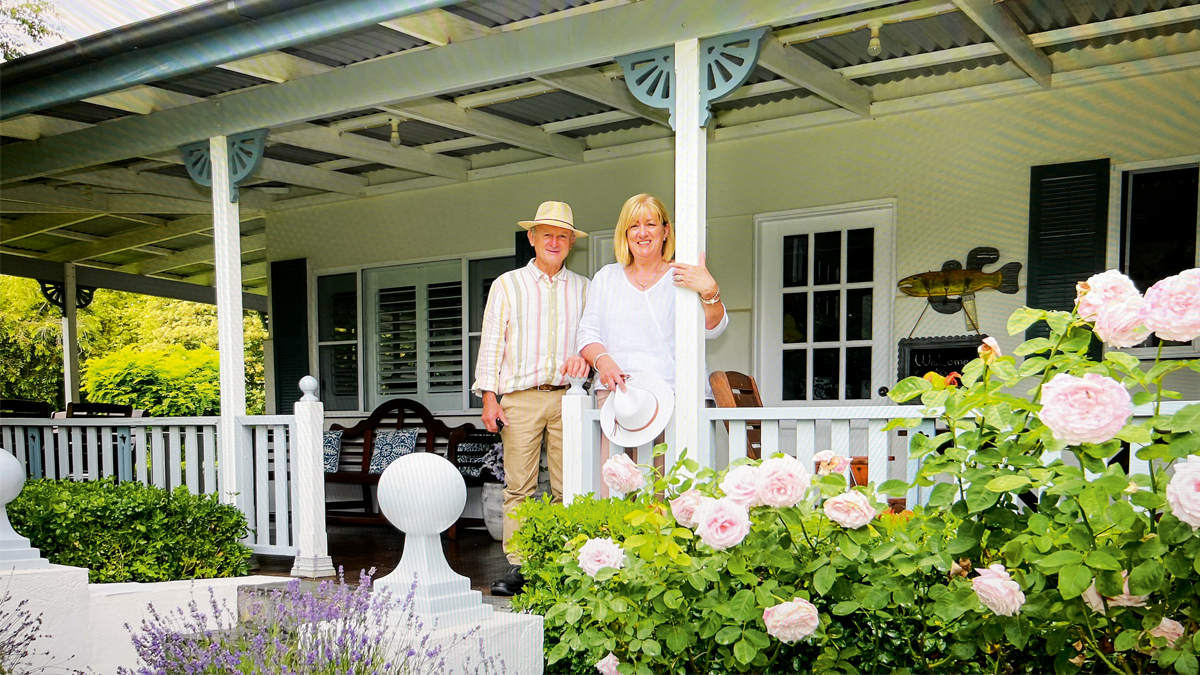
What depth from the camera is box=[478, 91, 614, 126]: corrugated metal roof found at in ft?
19.7

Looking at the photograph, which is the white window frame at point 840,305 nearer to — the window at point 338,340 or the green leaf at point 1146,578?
the window at point 338,340

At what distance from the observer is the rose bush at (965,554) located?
1887 mm

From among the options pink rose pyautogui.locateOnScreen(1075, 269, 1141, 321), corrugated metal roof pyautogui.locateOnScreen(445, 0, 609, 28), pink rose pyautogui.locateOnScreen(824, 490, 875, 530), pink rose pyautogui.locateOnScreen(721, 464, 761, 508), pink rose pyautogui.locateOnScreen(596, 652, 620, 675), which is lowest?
pink rose pyautogui.locateOnScreen(596, 652, 620, 675)

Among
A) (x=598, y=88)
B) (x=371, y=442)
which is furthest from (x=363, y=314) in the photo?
(x=598, y=88)

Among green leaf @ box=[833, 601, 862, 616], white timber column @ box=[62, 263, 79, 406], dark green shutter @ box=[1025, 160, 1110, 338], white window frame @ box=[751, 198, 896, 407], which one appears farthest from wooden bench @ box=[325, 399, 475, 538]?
green leaf @ box=[833, 601, 862, 616]

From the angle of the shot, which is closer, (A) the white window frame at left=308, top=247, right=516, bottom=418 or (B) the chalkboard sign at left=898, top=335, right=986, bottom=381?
(B) the chalkboard sign at left=898, top=335, right=986, bottom=381

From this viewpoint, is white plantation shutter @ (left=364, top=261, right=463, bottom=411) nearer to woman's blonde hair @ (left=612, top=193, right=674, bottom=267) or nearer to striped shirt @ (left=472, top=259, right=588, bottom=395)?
striped shirt @ (left=472, top=259, right=588, bottom=395)

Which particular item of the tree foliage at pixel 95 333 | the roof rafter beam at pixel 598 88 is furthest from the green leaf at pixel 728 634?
the tree foliage at pixel 95 333

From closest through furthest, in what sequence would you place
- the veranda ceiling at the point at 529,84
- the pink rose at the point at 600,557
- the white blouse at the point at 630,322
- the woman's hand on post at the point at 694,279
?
the pink rose at the point at 600,557 → the woman's hand on post at the point at 694,279 → the white blouse at the point at 630,322 → the veranda ceiling at the point at 529,84

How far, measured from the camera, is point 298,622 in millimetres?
2887

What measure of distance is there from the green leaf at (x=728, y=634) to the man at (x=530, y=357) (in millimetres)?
1939

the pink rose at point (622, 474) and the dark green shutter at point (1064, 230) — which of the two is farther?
A: the dark green shutter at point (1064, 230)

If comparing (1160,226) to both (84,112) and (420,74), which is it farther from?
(84,112)

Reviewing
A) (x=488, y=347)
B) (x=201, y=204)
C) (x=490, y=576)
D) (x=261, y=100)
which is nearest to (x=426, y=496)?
(x=488, y=347)
